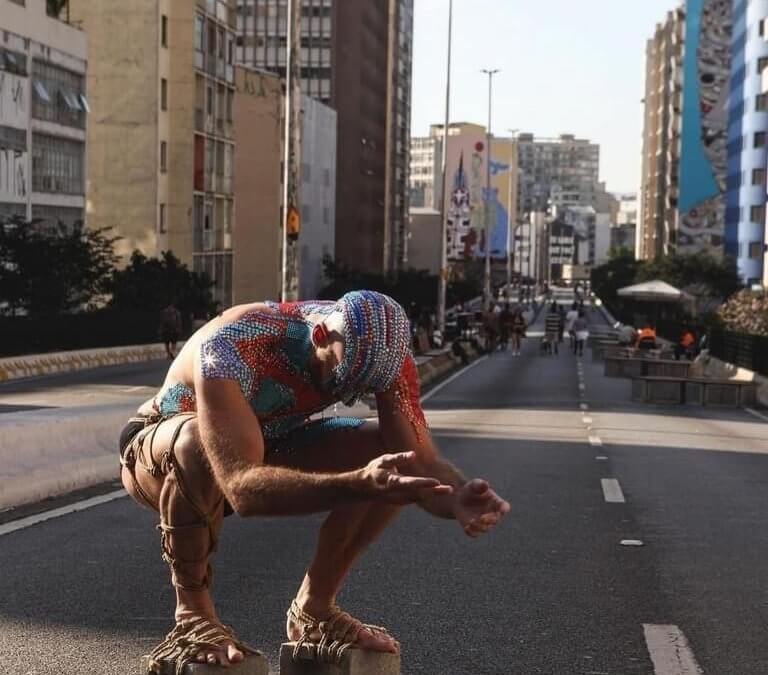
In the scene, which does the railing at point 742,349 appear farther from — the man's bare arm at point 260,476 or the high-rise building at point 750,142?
the high-rise building at point 750,142

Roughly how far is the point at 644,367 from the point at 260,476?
144 feet

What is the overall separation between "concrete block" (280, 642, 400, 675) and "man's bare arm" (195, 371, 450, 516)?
87cm

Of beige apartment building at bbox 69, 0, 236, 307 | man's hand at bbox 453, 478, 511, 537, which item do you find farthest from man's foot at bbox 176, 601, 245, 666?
beige apartment building at bbox 69, 0, 236, 307

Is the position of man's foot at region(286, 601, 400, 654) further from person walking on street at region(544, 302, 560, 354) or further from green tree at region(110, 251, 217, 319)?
person walking on street at region(544, 302, 560, 354)

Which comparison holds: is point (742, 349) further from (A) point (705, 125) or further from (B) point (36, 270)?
(A) point (705, 125)

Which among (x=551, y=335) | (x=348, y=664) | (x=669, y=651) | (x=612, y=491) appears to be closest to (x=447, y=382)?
(x=551, y=335)

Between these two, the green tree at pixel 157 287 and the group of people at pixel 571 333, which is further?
the group of people at pixel 571 333

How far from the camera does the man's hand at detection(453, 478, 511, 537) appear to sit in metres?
4.16

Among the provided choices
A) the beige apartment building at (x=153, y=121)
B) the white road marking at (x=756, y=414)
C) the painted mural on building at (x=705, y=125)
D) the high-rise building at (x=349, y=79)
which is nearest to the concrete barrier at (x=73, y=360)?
the white road marking at (x=756, y=414)

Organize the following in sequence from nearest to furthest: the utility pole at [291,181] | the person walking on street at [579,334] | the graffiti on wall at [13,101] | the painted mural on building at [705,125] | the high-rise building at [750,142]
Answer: the utility pole at [291,181], the graffiti on wall at [13,101], the person walking on street at [579,334], the high-rise building at [750,142], the painted mural on building at [705,125]

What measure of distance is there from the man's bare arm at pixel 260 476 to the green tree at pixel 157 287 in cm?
5505

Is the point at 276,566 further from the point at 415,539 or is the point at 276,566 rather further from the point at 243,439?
the point at 243,439

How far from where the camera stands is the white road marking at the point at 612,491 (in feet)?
43.2

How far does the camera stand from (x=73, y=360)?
148ft
